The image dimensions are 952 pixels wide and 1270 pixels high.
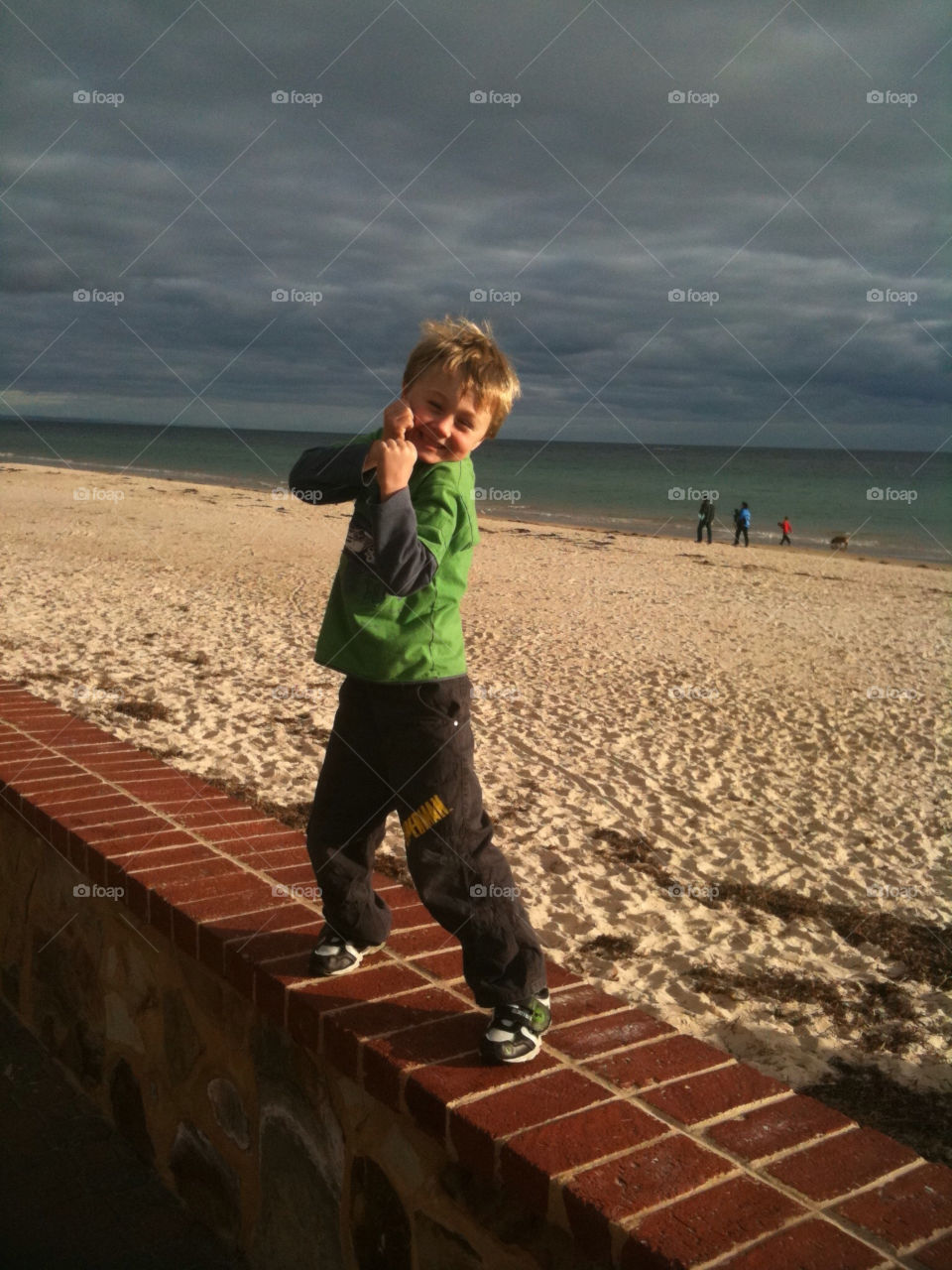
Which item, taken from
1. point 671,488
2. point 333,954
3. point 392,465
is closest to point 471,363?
point 392,465

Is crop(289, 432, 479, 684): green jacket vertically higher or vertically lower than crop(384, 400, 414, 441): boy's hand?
lower

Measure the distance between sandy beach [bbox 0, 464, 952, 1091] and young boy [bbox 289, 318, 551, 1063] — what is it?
1.50 meters

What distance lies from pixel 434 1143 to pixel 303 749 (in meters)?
4.25

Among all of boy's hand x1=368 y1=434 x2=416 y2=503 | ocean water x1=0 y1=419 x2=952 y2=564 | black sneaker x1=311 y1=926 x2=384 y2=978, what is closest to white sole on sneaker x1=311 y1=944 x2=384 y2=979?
black sneaker x1=311 y1=926 x2=384 y2=978

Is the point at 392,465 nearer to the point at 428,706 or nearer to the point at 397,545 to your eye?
the point at 397,545

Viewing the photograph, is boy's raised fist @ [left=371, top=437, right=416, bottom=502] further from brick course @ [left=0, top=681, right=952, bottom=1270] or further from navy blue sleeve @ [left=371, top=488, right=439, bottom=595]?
brick course @ [left=0, top=681, right=952, bottom=1270]

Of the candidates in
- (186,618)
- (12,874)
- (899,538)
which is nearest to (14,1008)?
(12,874)

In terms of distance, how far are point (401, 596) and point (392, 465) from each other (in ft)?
0.83

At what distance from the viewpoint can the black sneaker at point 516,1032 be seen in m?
1.80

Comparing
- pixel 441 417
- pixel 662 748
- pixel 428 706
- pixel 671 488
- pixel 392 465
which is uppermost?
pixel 671 488

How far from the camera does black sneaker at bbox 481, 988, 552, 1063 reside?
5.90ft

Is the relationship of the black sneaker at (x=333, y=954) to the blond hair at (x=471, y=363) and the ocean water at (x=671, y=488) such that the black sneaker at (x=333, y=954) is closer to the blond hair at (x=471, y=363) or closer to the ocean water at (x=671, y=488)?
the blond hair at (x=471, y=363)

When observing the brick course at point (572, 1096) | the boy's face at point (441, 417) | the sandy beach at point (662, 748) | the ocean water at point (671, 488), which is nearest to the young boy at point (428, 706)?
the boy's face at point (441, 417)

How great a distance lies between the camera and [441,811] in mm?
2018
